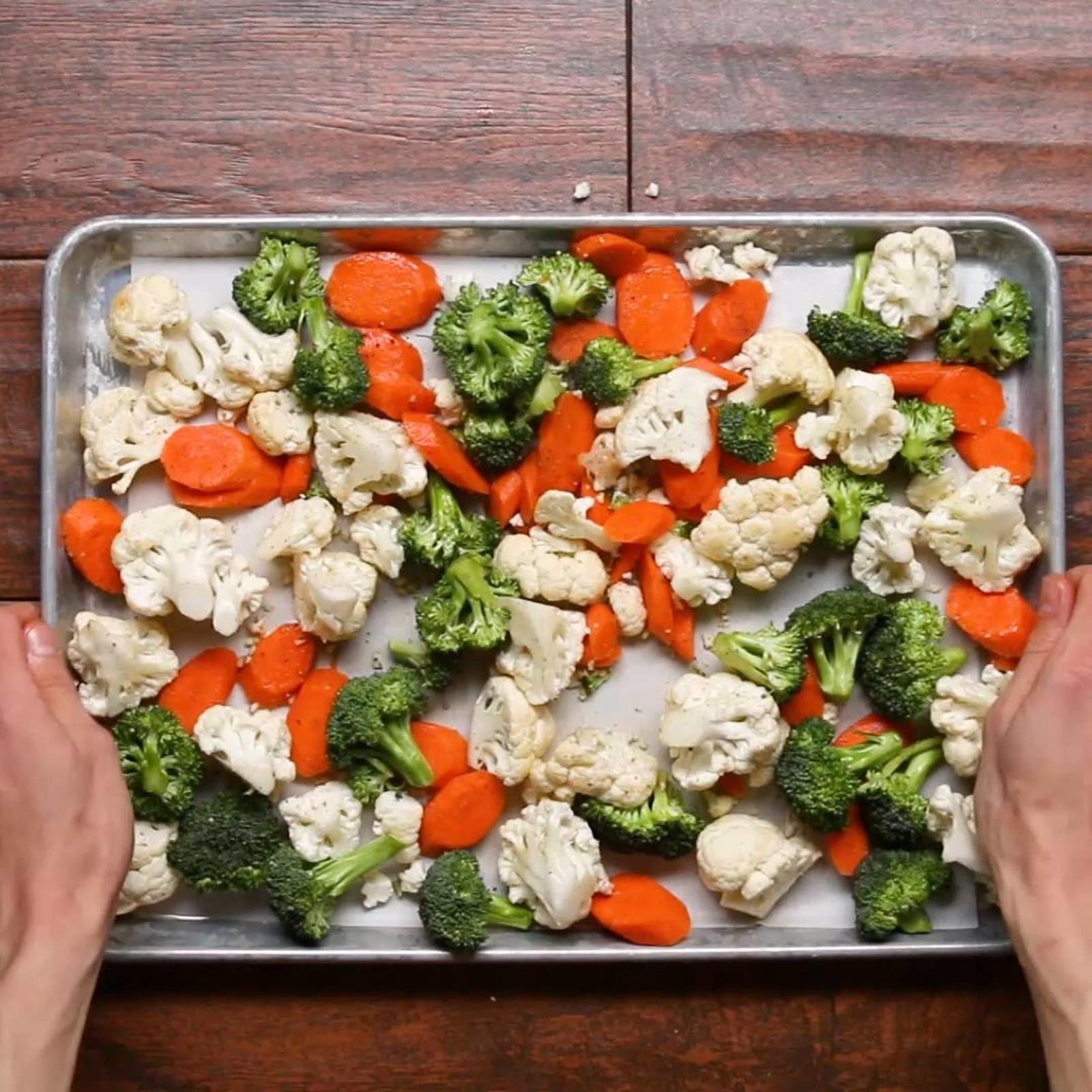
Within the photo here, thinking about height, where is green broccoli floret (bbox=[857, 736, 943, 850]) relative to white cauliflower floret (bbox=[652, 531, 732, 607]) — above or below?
below

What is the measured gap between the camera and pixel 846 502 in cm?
179

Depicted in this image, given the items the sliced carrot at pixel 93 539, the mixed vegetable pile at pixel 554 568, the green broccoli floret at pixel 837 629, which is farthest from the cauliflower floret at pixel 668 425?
the sliced carrot at pixel 93 539

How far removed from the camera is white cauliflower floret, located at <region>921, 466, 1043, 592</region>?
1.76m

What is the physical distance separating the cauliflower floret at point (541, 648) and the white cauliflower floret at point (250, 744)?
0.98 feet

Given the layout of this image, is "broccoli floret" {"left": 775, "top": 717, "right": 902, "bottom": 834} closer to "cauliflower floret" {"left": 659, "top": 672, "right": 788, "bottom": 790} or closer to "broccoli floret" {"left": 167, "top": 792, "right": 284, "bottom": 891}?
"cauliflower floret" {"left": 659, "top": 672, "right": 788, "bottom": 790}

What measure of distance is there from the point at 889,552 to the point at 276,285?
0.84m

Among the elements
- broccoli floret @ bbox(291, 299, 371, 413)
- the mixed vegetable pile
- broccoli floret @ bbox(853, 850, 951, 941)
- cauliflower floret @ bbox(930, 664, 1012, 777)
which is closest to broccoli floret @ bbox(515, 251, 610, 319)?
the mixed vegetable pile

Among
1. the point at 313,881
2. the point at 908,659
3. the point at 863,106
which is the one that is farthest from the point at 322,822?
the point at 863,106

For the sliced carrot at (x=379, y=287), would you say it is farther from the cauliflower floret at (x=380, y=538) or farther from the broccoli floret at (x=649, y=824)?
the broccoli floret at (x=649, y=824)

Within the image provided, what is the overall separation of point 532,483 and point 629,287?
278 mm

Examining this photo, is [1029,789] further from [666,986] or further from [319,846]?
[319,846]

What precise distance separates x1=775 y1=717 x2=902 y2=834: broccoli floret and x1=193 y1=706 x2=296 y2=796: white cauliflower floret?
0.62 m

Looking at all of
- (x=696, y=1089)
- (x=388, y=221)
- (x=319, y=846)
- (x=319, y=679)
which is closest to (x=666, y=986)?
(x=696, y=1089)

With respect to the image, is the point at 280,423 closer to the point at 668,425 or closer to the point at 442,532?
the point at 442,532
